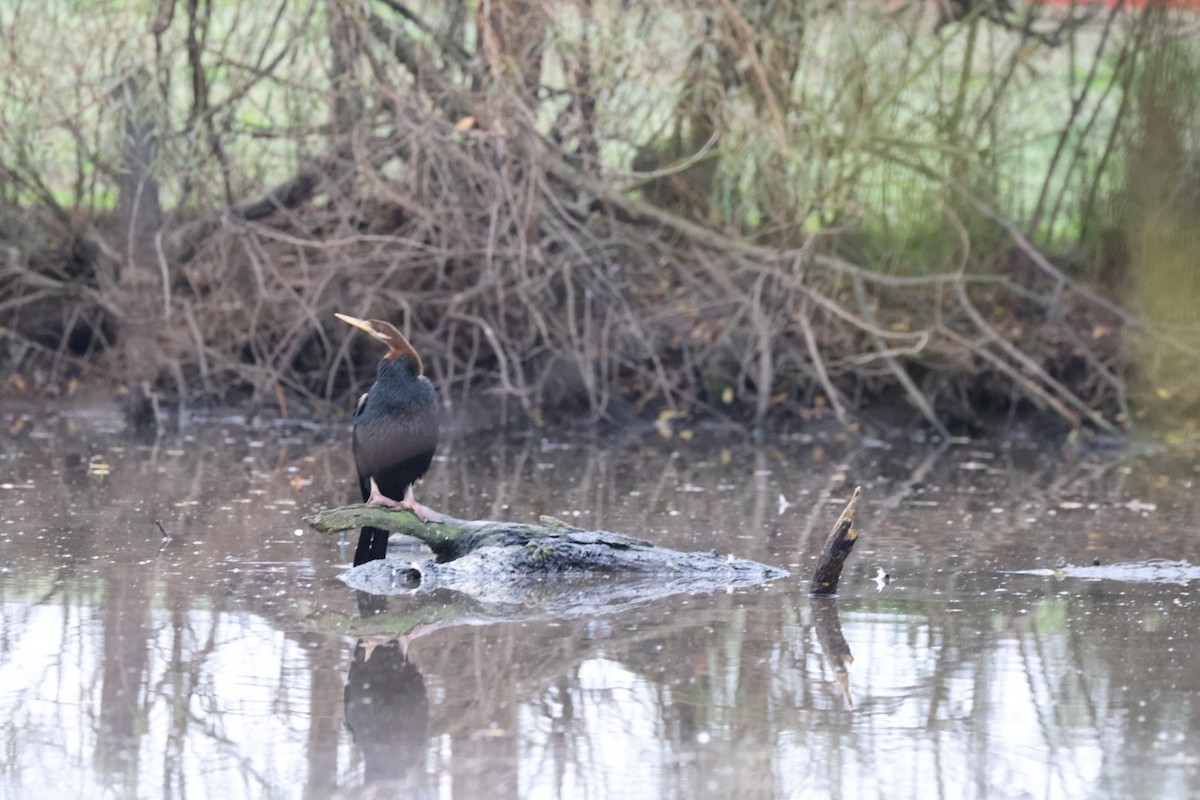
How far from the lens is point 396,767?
363 centimetres

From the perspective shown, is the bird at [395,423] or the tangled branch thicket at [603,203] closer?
the bird at [395,423]

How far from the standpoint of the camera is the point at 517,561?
18.5ft

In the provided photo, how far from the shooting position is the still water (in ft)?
11.9

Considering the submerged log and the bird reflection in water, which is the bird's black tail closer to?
the submerged log

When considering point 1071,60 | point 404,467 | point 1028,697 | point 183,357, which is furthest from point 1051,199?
point 1028,697

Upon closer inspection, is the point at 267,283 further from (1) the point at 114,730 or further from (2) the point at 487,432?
(1) the point at 114,730

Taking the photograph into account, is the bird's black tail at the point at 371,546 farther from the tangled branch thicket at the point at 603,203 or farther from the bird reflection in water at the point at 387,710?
the tangled branch thicket at the point at 603,203

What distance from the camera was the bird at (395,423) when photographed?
5871 mm

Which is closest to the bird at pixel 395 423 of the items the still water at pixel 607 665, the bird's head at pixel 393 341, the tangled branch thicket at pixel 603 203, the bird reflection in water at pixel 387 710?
the bird's head at pixel 393 341

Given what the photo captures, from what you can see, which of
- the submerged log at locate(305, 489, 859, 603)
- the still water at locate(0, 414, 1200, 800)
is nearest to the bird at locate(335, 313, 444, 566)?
the submerged log at locate(305, 489, 859, 603)

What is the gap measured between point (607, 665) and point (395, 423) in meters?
1.70

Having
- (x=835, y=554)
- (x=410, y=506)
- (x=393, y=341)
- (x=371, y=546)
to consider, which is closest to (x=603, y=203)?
(x=393, y=341)

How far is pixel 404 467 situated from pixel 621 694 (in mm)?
1967

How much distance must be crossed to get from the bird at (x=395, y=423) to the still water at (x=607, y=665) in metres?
0.37
